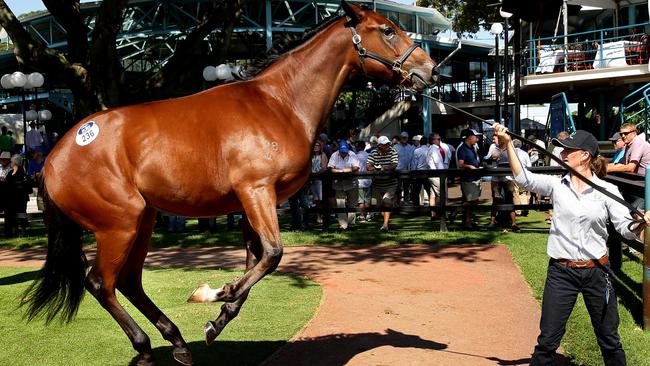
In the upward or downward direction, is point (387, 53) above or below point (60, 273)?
above

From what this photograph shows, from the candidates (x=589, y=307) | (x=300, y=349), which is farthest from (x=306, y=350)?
(x=589, y=307)

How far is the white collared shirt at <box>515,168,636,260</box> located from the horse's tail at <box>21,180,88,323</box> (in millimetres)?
3633

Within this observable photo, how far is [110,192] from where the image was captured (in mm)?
4961

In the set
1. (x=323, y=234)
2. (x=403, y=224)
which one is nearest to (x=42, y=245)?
(x=323, y=234)

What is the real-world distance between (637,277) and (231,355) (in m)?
5.63

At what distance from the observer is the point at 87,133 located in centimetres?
514

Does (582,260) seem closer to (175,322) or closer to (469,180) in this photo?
(175,322)

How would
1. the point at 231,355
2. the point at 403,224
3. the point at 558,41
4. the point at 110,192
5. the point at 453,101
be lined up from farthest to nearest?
the point at 453,101 < the point at 558,41 < the point at 403,224 < the point at 231,355 < the point at 110,192

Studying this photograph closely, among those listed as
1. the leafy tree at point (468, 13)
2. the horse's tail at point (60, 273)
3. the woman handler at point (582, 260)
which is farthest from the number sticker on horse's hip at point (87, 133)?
the leafy tree at point (468, 13)

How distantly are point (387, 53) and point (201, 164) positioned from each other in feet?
5.69

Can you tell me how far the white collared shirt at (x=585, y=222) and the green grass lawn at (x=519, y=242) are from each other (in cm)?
120

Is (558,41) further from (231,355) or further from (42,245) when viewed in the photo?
(231,355)

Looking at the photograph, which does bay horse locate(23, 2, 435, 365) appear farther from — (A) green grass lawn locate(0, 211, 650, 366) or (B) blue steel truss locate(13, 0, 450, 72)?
(B) blue steel truss locate(13, 0, 450, 72)

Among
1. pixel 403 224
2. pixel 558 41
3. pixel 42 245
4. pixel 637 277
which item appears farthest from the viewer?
pixel 558 41
